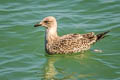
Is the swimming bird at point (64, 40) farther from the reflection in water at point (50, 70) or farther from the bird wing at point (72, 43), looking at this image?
the reflection in water at point (50, 70)

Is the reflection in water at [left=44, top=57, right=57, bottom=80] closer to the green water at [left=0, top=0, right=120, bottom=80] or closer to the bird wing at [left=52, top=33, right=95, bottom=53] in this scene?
the green water at [left=0, top=0, right=120, bottom=80]

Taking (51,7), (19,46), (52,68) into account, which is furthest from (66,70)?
(51,7)

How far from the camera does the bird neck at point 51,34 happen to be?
12656mm

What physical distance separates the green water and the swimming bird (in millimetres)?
216

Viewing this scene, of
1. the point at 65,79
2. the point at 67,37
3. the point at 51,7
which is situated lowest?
the point at 65,79

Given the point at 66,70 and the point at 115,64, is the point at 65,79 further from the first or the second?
the point at 115,64

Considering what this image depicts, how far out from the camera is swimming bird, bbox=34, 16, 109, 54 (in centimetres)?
1247

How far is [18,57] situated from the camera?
12.5 meters

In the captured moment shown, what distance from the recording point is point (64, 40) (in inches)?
490

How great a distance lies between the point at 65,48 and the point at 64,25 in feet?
6.95

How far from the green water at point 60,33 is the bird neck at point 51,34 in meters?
0.47

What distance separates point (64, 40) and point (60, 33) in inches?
60.6

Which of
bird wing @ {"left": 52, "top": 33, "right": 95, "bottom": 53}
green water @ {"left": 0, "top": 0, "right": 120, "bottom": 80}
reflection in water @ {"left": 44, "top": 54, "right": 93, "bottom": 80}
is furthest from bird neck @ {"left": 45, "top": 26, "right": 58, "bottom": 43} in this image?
reflection in water @ {"left": 44, "top": 54, "right": 93, "bottom": 80}

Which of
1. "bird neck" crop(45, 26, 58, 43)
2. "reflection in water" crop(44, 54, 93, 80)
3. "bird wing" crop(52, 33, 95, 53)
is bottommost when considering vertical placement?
"reflection in water" crop(44, 54, 93, 80)
